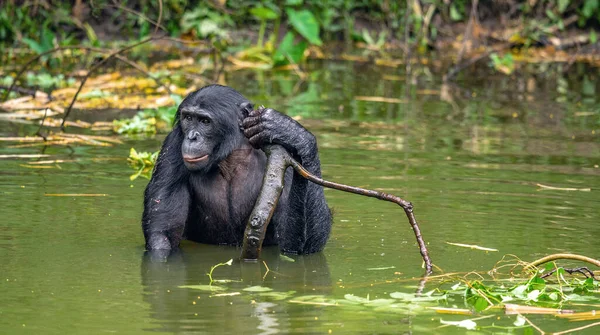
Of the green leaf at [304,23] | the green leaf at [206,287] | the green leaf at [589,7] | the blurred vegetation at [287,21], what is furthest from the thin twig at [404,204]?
the green leaf at [589,7]

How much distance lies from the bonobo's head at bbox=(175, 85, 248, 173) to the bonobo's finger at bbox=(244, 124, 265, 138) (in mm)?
109

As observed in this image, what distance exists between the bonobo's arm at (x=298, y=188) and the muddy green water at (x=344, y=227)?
0.18 metres

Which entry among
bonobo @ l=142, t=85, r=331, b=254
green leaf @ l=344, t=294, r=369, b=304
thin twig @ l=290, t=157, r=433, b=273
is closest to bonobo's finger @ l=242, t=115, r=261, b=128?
bonobo @ l=142, t=85, r=331, b=254

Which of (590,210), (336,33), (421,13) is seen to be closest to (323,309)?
(590,210)

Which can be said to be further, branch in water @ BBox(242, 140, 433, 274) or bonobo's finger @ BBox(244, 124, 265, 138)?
bonobo's finger @ BBox(244, 124, 265, 138)

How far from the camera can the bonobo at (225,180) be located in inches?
293

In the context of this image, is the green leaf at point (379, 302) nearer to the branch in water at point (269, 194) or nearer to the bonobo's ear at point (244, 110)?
the branch in water at point (269, 194)

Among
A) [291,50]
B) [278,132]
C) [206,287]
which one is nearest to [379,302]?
[206,287]

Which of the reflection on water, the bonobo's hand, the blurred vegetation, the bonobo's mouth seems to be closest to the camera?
the reflection on water

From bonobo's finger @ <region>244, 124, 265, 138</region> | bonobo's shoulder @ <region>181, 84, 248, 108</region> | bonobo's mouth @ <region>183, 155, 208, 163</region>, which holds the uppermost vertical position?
bonobo's shoulder @ <region>181, 84, 248, 108</region>

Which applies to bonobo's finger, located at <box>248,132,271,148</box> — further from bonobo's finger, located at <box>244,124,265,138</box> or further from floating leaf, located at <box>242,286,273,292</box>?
floating leaf, located at <box>242,286,273,292</box>

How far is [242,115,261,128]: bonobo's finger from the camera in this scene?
7.51 metres

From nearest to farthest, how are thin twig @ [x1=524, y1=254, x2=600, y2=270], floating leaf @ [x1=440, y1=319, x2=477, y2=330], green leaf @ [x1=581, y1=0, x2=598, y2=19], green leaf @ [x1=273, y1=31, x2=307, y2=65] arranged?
floating leaf @ [x1=440, y1=319, x2=477, y2=330] → thin twig @ [x1=524, y1=254, x2=600, y2=270] → green leaf @ [x1=273, y1=31, x2=307, y2=65] → green leaf @ [x1=581, y1=0, x2=598, y2=19]

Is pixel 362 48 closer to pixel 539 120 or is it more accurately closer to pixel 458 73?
pixel 458 73
